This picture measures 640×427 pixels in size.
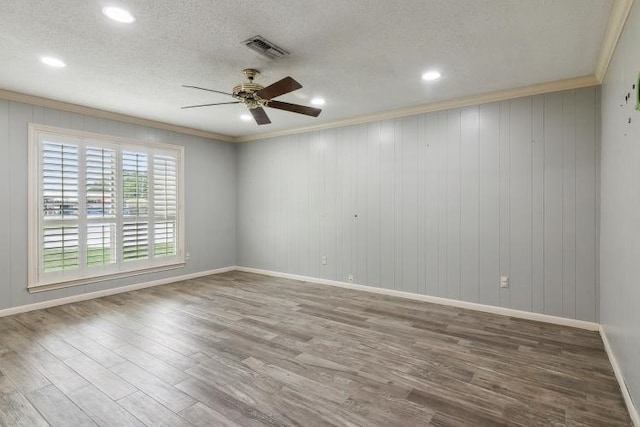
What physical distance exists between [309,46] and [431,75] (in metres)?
1.38

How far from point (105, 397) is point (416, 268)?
3648 mm

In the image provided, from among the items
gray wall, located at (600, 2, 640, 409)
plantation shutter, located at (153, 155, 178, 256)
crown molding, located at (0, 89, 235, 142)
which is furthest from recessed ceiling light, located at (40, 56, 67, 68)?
gray wall, located at (600, 2, 640, 409)

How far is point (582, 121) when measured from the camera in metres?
3.49

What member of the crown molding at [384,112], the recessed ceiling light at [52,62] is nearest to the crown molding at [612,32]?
the crown molding at [384,112]

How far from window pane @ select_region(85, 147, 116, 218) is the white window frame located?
0.07m

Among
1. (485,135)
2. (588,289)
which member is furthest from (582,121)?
(588,289)

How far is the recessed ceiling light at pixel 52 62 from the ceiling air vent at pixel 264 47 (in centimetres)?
183

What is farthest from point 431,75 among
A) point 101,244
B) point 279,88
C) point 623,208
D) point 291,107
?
point 101,244

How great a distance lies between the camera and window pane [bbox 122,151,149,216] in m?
5.00

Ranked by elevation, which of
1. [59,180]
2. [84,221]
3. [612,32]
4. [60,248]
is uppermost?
[612,32]

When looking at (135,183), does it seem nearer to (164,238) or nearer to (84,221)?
(84,221)

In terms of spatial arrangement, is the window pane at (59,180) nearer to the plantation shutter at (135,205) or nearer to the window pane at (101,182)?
the window pane at (101,182)

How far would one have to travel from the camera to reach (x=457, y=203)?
13.9ft

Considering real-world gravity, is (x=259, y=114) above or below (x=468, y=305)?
above
